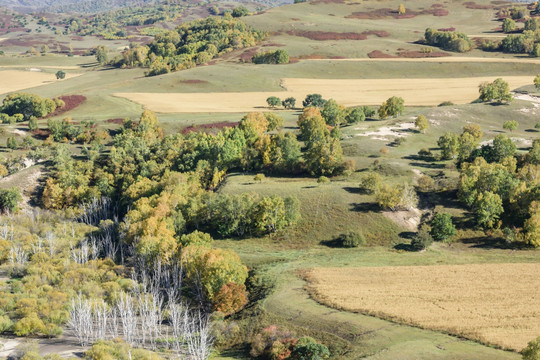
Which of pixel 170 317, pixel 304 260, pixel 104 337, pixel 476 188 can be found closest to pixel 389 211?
pixel 476 188

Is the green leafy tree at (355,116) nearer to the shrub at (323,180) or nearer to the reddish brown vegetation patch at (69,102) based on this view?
the shrub at (323,180)

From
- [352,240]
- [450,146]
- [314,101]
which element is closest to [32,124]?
[314,101]

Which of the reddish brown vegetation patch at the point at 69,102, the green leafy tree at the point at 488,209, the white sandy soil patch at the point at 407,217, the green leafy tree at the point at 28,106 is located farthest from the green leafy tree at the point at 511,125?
the green leafy tree at the point at 28,106

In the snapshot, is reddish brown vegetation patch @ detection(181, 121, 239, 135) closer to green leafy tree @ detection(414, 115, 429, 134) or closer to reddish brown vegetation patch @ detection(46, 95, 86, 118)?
reddish brown vegetation patch @ detection(46, 95, 86, 118)

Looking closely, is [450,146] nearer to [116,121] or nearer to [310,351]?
[310,351]

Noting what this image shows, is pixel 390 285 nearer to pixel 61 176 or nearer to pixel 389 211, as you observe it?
pixel 389 211

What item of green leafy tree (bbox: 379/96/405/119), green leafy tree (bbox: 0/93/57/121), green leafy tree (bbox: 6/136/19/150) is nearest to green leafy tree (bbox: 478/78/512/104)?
green leafy tree (bbox: 379/96/405/119)

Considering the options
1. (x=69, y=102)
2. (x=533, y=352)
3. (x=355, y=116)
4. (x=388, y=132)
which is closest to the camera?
(x=533, y=352)
